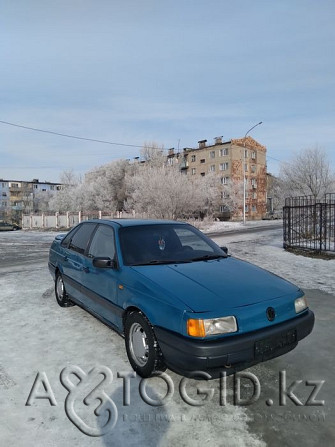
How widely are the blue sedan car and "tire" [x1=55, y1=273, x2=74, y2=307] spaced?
0.94 metres

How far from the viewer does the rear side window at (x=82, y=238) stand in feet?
15.5

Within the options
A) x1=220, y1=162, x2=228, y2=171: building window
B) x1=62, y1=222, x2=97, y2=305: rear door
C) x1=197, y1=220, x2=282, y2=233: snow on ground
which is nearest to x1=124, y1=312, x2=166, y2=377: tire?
x1=62, y1=222, x2=97, y2=305: rear door

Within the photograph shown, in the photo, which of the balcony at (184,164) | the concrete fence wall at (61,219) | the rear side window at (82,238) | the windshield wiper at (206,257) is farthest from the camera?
the balcony at (184,164)

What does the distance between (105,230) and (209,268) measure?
1.57m

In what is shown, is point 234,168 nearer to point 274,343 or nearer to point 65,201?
point 65,201

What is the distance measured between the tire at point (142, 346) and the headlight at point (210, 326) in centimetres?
50

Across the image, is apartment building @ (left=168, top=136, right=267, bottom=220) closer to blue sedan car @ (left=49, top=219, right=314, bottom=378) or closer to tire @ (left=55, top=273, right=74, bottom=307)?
tire @ (left=55, top=273, right=74, bottom=307)

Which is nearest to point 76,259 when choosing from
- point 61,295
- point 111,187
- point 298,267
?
point 61,295

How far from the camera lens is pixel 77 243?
4996mm

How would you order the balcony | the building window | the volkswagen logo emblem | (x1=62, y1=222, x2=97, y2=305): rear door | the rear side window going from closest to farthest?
the volkswagen logo emblem
(x1=62, y1=222, x2=97, y2=305): rear door
the rear side window
the building window
the balcony

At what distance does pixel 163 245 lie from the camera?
4094 millimetres

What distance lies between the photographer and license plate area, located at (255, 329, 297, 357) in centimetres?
279

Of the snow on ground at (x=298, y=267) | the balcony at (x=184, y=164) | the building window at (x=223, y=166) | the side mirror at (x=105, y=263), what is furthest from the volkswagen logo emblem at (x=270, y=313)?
the balcony at (x=184, y=164)

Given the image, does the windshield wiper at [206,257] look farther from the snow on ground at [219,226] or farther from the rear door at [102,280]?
the snow on ground at [219,226]
